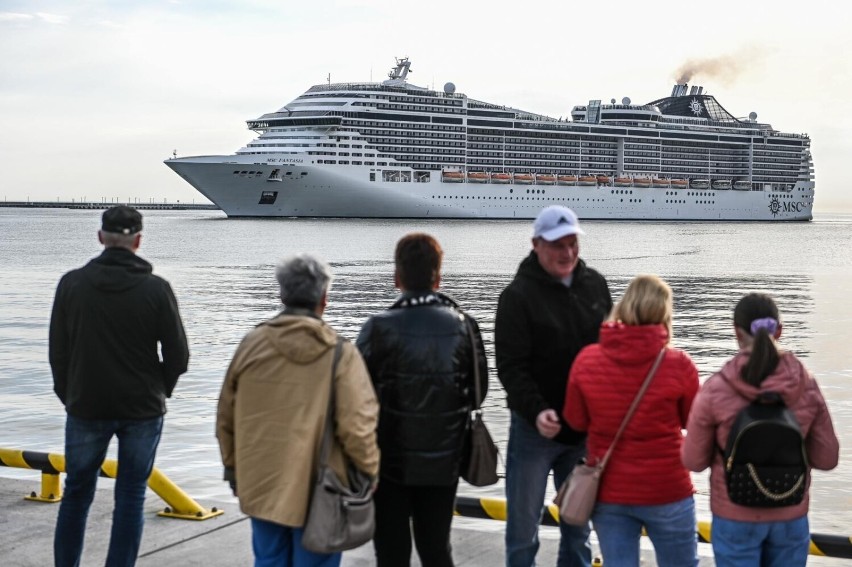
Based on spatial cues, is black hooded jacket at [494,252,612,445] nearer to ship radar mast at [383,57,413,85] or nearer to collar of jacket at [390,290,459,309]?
collar of jacket at [390,290,459,309]

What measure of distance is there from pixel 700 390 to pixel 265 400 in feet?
5.15

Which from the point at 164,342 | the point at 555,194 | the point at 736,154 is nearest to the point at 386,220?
the point at 555,194

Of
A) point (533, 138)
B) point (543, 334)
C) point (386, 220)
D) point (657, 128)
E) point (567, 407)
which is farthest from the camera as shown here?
point (657, 128)

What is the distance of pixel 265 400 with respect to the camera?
13.4 ft

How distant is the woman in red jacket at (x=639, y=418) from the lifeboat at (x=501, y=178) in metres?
97.0

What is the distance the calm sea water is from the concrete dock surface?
1.97 ft

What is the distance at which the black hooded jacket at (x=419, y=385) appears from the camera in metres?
4.43

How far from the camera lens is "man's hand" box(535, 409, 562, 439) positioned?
4562 mm

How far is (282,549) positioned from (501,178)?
322 feet

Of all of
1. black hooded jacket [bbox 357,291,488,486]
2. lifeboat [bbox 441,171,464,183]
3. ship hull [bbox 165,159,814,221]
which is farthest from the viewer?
lifeboat [bbox 441,171,464,183]

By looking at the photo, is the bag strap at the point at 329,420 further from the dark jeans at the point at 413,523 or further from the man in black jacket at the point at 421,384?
the dark jeans at the point at 413,523

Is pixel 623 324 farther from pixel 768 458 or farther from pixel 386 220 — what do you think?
pixel 386 220

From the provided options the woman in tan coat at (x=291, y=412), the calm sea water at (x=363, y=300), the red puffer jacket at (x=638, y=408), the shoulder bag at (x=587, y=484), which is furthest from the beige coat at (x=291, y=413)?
the calm sea water at (x=363, y=300)

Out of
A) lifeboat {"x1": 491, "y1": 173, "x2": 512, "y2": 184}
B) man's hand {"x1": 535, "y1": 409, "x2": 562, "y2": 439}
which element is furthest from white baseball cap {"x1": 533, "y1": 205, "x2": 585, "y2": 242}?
lifeboat {"x1": 491, "y1": 173, "x2": 512, "y2": 184}
